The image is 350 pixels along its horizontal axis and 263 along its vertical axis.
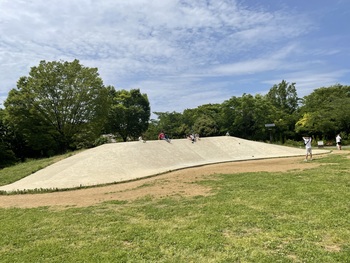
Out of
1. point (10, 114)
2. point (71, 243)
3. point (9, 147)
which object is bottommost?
point (71, 243)

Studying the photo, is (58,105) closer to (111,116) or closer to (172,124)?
(111,116)

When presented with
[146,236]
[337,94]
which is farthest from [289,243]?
[337,94]

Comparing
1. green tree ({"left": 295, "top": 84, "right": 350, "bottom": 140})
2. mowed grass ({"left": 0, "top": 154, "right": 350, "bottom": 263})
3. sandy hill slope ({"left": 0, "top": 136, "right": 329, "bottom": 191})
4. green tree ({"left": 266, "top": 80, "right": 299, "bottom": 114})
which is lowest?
mowed grass ({"left": 0, "top": 154, "right": 350, "bottom": 263})

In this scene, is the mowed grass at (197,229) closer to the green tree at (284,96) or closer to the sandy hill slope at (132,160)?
the sandy hill slope at (132,160)

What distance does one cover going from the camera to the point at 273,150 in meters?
24.3

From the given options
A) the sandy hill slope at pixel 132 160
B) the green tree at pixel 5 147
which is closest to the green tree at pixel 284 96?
the sandy hill slope at pixel 132 160

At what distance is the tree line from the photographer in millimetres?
28031

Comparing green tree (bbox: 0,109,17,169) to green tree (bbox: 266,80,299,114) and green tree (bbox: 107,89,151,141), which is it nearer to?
green tree (bbox: 107,89,151,141)

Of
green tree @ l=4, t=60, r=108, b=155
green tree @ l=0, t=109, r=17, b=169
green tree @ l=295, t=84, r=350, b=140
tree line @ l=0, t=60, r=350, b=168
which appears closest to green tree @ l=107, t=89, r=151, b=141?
tree line @ l=0, t=60, r=350, b=168

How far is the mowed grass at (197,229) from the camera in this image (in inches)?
156

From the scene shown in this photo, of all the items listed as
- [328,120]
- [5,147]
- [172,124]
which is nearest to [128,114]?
[172,124]

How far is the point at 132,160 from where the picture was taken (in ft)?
57.2

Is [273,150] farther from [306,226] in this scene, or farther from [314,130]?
[306,226]

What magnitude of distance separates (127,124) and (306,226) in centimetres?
3435
